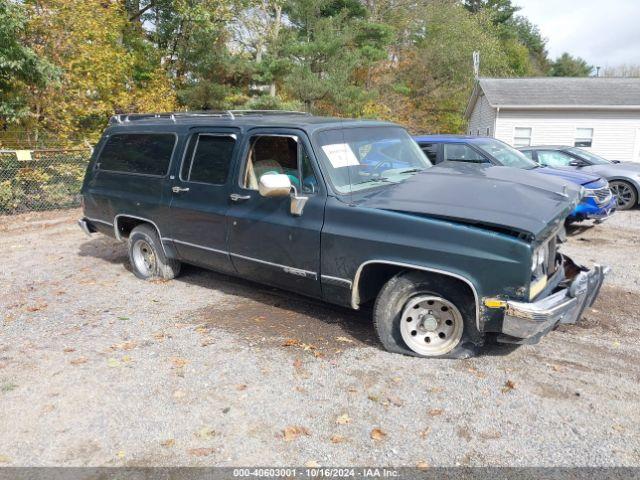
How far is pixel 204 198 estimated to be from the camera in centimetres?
531

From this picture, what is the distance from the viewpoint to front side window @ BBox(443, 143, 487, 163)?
8.45 metres

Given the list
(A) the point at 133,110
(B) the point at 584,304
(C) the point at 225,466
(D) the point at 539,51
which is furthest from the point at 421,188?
(D) the point at 539,51

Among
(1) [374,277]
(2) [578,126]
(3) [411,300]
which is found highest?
(2) [578,126]

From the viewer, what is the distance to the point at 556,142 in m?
21.7

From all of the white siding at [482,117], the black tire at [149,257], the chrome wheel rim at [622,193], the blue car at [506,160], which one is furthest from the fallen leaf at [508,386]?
the white siding at [482,117]

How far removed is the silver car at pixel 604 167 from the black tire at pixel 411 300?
8007mm

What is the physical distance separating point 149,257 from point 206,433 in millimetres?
3695

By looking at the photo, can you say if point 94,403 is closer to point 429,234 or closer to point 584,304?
point 429,234

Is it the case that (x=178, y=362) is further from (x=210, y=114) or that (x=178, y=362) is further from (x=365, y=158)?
(x=210, y=114)

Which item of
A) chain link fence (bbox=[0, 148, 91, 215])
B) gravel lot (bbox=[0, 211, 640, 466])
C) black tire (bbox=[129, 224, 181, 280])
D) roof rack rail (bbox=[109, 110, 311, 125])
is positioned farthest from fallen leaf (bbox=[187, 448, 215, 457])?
chain link fence (bbox=[0, 148, 91, 215])

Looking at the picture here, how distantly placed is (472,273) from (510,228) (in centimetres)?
41

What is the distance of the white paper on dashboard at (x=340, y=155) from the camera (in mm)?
4488

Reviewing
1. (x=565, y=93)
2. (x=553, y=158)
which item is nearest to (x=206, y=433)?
(x=553, y=158)

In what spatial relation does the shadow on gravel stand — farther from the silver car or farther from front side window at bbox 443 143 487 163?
the silver car
